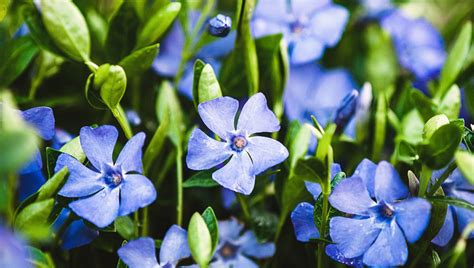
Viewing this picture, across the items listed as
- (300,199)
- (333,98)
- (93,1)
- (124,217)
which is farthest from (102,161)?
(333,98)

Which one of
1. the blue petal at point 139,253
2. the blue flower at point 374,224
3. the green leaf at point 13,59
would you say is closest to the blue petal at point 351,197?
the blue flower at point 374,224

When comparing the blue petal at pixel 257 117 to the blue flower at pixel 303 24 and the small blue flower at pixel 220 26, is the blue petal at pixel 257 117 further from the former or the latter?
the blue flower at pixel 303 24

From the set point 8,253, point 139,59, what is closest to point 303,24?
point 139,59

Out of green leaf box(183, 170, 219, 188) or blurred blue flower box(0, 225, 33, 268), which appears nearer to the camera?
blurred blue flower box(0, 225, 33, 268)

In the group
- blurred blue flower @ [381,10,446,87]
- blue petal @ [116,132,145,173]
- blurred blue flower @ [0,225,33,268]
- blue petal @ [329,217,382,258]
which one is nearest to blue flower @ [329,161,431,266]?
blue petal @ [329,217,382,258]

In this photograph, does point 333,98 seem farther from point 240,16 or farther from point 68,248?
point 68,248

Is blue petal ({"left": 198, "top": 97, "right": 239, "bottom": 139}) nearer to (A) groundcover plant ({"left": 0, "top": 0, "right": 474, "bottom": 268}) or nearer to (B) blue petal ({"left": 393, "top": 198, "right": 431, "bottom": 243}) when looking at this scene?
(A) groundcover plant ({"left": 0, "top": 0, "right": 474, "bottom": 268})
